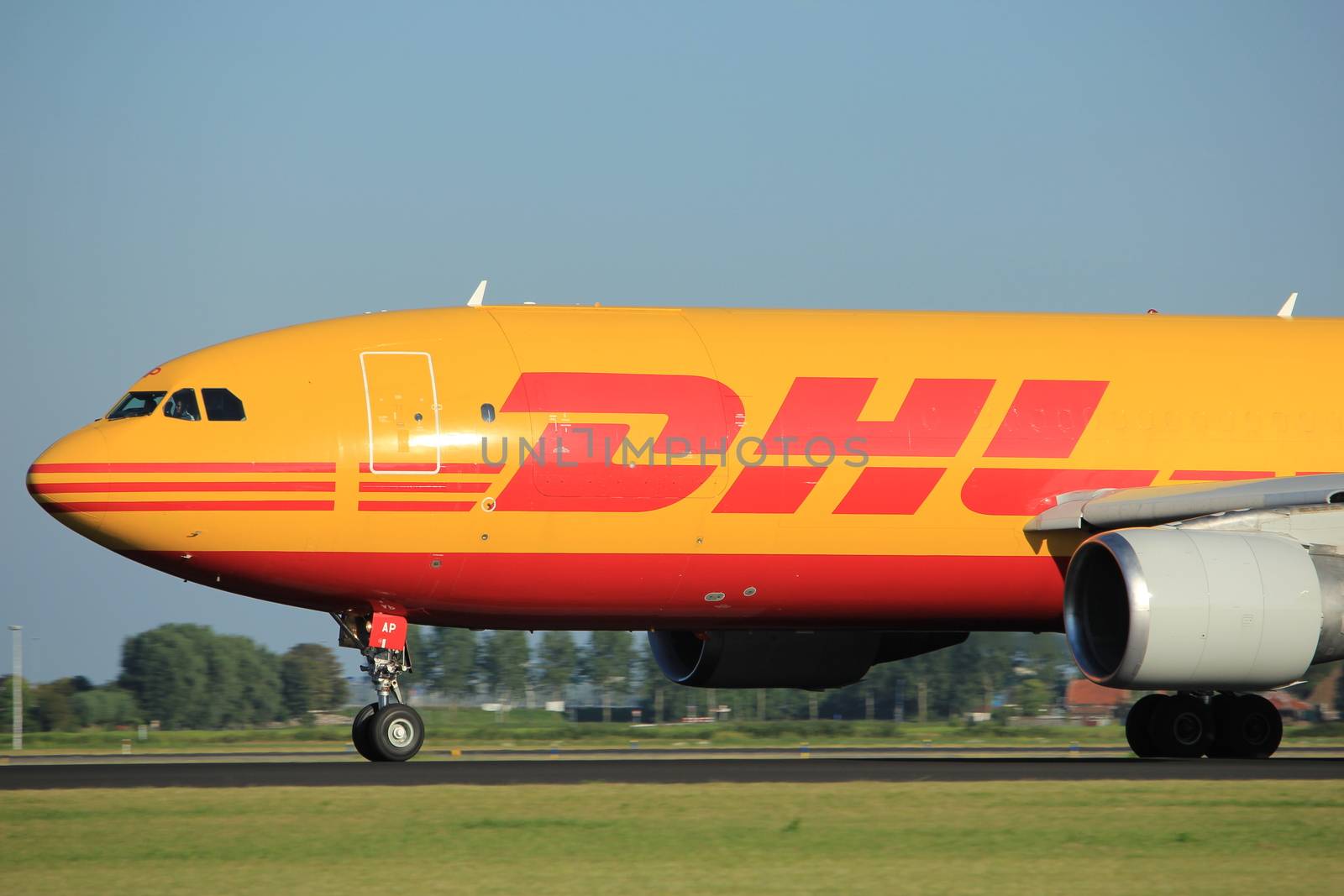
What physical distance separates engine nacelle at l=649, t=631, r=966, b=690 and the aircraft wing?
271 centimetres

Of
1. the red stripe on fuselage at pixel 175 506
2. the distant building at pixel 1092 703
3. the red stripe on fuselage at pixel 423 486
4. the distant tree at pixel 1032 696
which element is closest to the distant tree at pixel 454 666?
the distant tree at pixel 1032 696

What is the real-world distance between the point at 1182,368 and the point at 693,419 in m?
5.86

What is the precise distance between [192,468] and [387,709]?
9.91ft

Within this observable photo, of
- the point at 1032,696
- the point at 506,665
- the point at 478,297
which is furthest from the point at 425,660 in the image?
the point at 478,297

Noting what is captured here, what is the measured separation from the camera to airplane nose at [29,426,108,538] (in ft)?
57.0

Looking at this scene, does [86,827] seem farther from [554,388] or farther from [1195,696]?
[1195,696]

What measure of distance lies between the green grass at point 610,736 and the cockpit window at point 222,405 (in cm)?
1476

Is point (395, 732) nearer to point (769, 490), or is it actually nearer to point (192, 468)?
point (192, 468)

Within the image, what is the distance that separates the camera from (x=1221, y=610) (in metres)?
17.3

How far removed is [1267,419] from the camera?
20656mm

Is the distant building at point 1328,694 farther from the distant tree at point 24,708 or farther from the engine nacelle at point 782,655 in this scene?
the distant tree at point 24,708

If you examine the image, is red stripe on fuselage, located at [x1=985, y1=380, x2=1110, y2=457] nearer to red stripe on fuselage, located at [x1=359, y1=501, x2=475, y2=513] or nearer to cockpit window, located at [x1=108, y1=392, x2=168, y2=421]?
red stripe on fuselage, located at [x1=359, y1=501, x2=475, y2=513]

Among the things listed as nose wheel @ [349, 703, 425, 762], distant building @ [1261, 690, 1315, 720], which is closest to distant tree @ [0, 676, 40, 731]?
nose wheel @ [349, 703, 425, 762]

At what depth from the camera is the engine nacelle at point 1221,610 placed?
56.6 ft
